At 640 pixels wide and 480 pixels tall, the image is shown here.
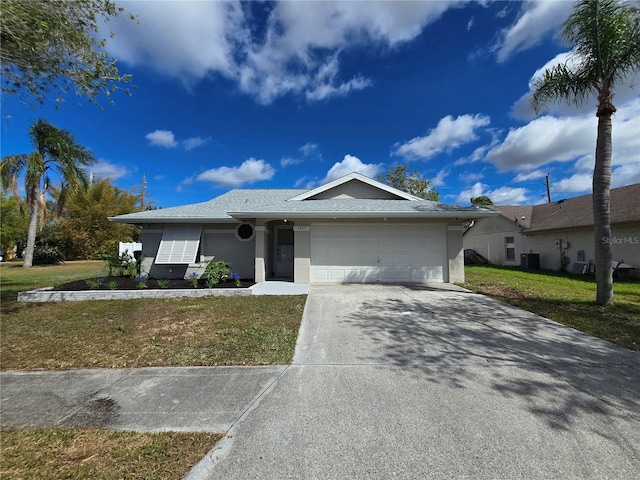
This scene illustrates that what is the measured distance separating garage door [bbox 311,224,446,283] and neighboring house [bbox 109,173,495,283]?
0.04 metres

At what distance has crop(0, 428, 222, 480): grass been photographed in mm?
2152

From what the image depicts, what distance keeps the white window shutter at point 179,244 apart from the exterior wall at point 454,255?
9733mm

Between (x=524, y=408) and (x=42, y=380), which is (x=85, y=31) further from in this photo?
(x=524, y=408)

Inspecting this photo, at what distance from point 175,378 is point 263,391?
4.05 feet

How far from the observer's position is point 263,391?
3.32 m

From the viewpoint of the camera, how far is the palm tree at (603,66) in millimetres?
6879

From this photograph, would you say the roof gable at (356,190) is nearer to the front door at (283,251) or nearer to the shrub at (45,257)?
the front door at (283,251)

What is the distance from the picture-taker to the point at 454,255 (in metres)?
11.1

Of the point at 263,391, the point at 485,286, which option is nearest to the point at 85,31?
the point at 263,391

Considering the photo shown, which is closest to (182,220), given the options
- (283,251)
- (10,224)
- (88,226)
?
(283,251)

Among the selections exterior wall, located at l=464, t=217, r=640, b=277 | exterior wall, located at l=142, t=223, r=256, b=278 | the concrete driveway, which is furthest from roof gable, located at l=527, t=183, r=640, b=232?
exterior wall, located at l=142, t=223, r=256, b=278

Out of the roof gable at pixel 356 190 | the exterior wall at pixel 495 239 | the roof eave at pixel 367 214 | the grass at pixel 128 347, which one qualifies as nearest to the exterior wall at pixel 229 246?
the roof eave at pixel 367 214

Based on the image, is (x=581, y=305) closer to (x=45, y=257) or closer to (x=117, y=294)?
(x=117, y=294)

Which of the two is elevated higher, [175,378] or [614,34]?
[614,34]
